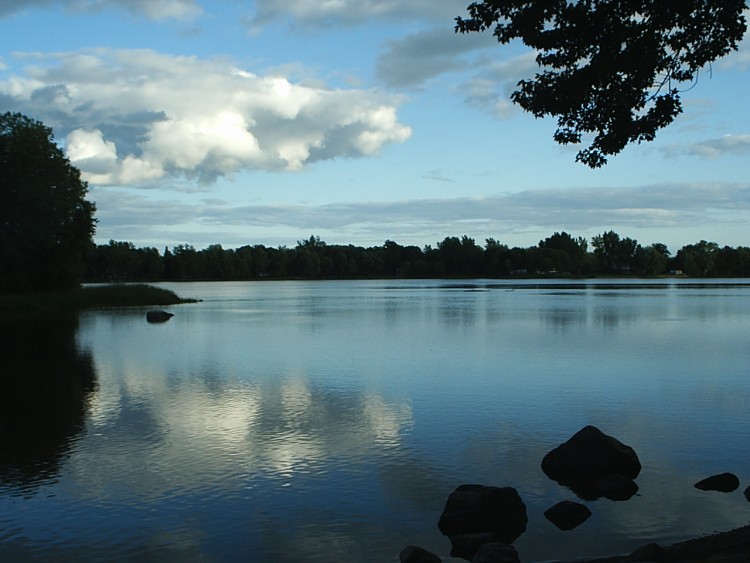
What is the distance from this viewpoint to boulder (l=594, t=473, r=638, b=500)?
41.5ft

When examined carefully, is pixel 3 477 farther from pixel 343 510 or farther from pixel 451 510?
pixel 451 510

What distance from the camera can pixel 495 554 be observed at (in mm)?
9219

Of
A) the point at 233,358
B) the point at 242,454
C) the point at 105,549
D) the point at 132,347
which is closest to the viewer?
the point at 105,549

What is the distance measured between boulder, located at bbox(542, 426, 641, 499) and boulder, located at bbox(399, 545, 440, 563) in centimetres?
483

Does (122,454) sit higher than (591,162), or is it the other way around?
(591,162)

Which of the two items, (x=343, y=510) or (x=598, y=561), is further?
(x=343, y=510)

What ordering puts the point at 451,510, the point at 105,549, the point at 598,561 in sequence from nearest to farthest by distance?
the point at 598,561
the point at 105,549
the point at 451,510

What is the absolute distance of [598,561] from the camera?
9289 mm

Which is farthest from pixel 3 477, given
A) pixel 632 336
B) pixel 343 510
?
pixel 632 336

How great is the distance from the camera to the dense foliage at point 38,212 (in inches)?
2427

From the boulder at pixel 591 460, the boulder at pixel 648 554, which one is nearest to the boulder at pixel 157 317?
the boulder at pixel 591 460

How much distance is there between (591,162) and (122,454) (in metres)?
11.7

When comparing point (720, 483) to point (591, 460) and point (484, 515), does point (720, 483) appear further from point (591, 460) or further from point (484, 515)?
point (484, 515)

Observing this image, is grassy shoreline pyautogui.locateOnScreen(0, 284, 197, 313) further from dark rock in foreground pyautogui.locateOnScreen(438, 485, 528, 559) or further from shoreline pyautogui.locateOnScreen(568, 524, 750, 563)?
shoreline pyautogui.locateOnScreen(568, 524, 750, 563)
